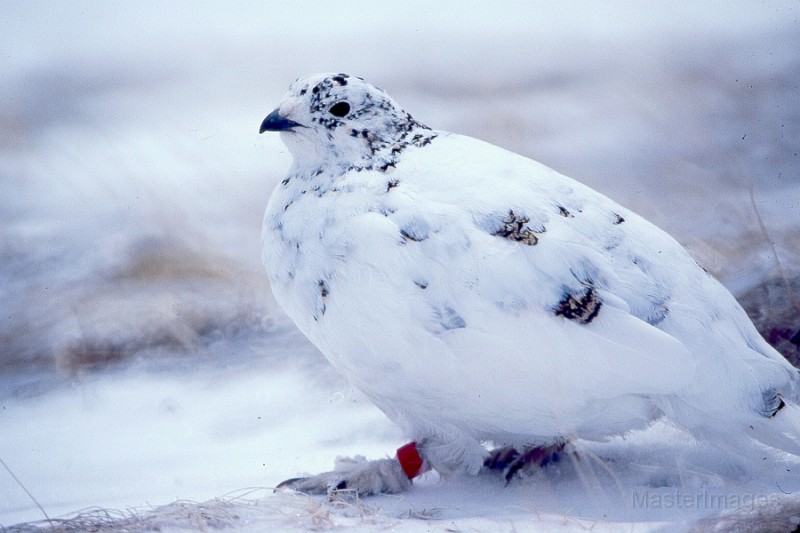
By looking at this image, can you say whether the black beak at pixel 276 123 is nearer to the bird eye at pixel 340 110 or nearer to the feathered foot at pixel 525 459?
the bird eye at pixel 340 110

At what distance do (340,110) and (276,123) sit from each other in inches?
7.6

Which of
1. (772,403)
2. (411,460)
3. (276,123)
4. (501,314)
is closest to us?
(501,314)

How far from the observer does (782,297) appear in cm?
348

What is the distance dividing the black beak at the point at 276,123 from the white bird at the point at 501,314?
0.62 ft

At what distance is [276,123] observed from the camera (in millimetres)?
2674

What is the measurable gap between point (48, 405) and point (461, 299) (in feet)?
6.17

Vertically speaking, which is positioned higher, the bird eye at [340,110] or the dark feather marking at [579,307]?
the bird eye at [340,110]

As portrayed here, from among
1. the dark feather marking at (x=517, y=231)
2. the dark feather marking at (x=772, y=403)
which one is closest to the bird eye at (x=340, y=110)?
the dark feather marking at (x=517, y=231)

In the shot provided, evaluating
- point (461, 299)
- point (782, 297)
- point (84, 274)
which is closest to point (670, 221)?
point (782, 297)

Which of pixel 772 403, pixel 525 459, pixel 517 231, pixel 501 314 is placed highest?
pixel 517 231

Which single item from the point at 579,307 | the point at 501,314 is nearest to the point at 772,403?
the point at 579,307

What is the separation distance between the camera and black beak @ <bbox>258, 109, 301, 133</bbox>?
8.76ft

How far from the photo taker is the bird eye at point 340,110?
2.68m

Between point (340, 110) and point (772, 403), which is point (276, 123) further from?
point (772, 403)
